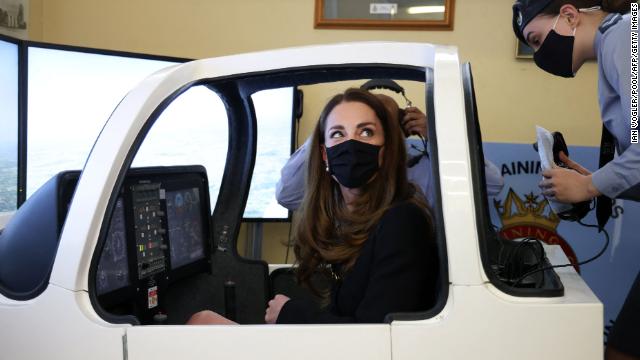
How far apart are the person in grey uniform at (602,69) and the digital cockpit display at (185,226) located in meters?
1.02

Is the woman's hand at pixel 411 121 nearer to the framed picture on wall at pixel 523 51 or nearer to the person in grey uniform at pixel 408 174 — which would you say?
the person in grey uniform at pixel 408 174

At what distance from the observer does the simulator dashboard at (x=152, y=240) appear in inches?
60.9

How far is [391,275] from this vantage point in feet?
4.43

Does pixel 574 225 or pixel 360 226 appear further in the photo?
pixel 574 225

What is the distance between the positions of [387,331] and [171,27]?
112 inches

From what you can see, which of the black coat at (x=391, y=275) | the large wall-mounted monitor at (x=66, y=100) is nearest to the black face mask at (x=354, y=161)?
the black coat at (x=391, y=275)

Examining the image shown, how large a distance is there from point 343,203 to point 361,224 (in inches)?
5.8

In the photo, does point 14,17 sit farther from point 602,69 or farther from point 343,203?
point 602,69

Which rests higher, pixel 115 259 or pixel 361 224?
pixel 361 224

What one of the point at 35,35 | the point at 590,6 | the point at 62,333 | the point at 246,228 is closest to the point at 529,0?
the point at 590,6

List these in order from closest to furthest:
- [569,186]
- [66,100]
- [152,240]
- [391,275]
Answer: [391,275] < [152,240] < [569,186] < [66,100]

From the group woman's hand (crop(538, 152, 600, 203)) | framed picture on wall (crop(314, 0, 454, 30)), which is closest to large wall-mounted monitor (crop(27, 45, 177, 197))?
framed picture on wall (crop(314, 0, 454, 30))

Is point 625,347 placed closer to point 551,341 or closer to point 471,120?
point 551,341

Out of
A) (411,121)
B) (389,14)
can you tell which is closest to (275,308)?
(411,121)
